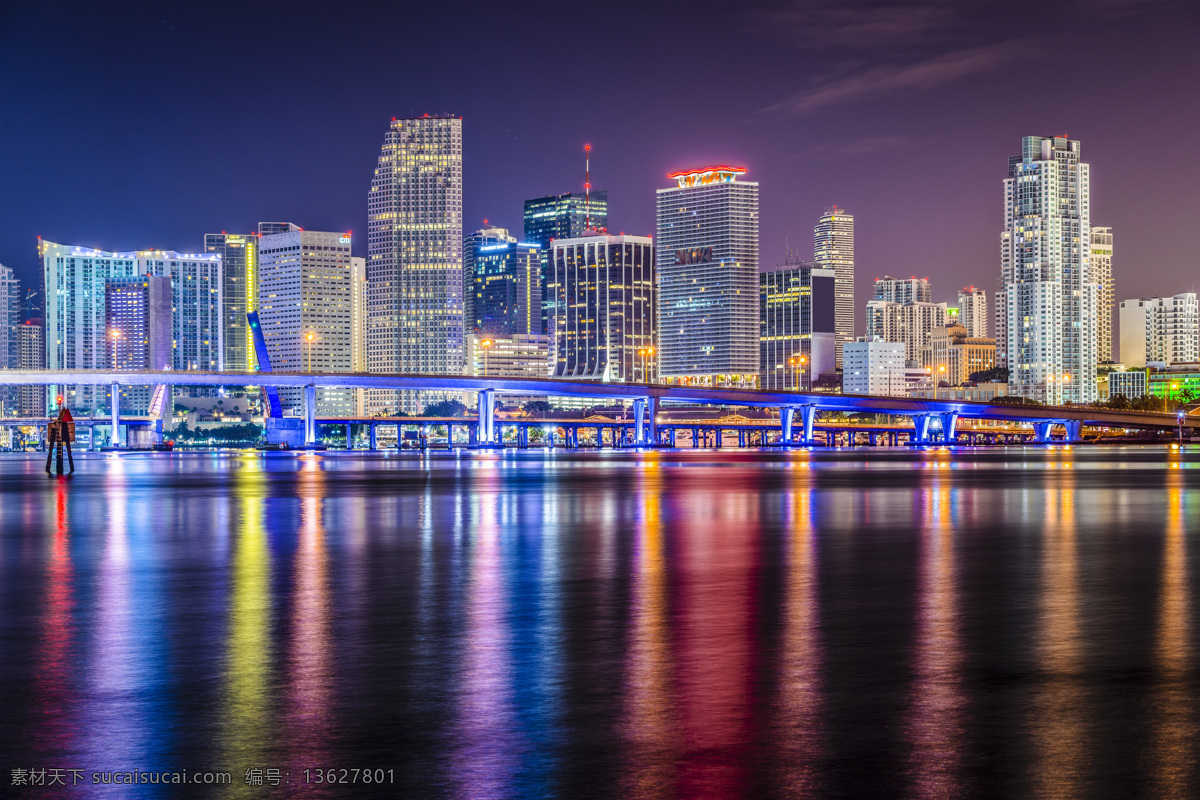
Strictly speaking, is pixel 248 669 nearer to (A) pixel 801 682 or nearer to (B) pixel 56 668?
(B) pixel 56 668

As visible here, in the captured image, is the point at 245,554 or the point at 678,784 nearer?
the point at 678,784

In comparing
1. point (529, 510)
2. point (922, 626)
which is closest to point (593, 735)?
point (922, 626)

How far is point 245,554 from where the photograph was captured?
22109 millimetres

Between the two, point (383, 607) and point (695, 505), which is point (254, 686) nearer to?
point (383, 607)

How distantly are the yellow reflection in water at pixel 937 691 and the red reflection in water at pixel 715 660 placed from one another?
1.19 meters

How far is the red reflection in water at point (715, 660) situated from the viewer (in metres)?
8.04

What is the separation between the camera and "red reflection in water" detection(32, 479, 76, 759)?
8867mm

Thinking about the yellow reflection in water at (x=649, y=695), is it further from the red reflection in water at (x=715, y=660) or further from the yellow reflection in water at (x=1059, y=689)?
the yellow reflection in water at (x=1059, y=689)

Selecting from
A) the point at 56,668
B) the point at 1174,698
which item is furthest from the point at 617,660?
the point at 56,668

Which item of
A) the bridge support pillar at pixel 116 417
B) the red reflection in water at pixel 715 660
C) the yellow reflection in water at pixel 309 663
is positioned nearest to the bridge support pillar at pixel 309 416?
the bridge support pillar at pixel 116 417

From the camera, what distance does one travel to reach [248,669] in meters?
11.3

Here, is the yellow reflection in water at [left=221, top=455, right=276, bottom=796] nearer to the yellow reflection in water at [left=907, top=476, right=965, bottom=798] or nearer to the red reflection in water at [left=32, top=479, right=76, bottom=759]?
the red reflection in water at [left=32, top=479, right=76, bottom=759]

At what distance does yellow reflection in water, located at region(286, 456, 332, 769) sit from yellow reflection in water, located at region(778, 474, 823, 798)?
3.18 metres

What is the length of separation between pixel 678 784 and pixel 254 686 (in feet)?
14.7
